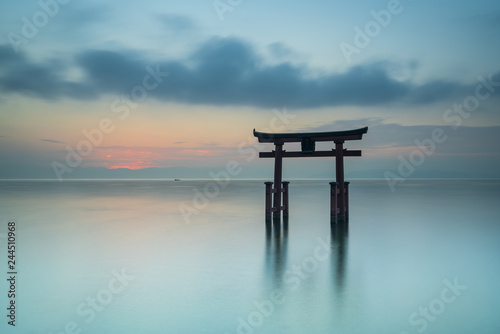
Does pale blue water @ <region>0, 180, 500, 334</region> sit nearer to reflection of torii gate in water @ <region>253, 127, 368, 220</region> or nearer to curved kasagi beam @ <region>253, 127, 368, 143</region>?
reflection of torii gate in water @ <region>253, 127, 368, 220</region>

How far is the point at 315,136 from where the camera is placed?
1609cm

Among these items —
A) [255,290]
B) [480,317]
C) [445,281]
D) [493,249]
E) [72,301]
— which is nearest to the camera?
[480,317]

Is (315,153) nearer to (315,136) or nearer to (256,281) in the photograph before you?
(315,136)

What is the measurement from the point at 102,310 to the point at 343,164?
11896 millimetres

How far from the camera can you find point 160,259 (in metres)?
10.4

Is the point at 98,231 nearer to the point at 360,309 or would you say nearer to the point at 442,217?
the point at 360,309

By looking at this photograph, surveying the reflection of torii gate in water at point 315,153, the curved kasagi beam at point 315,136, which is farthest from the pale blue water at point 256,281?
the curved kasagi beam at point 315,136

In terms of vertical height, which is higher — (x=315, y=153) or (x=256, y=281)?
(x=315, y=153)

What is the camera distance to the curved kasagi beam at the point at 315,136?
15.2m

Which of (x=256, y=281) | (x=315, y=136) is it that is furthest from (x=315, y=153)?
(x=256, y=281)

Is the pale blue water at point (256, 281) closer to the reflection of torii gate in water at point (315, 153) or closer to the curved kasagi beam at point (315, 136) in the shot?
the reflection of torii gate in water at point (315, 153)

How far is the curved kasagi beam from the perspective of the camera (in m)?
15.2

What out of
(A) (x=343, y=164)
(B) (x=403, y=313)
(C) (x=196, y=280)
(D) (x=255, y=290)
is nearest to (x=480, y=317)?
(B) (x=403, y=313)

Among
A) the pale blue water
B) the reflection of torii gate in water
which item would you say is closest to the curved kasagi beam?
the reflection of torii gate in water
